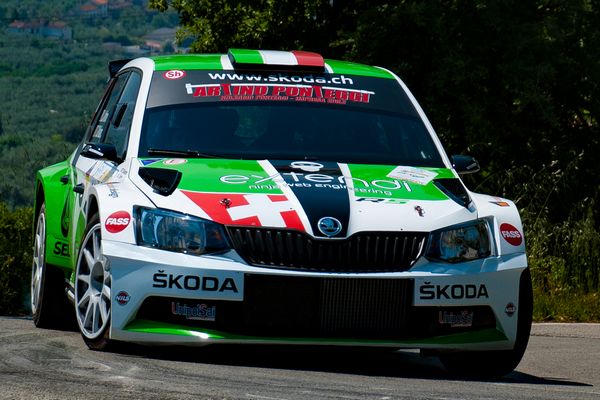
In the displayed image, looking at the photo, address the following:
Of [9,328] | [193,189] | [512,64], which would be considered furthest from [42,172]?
[512,64]

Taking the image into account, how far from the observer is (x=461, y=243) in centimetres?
705

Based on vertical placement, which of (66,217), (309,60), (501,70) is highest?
(309,60)

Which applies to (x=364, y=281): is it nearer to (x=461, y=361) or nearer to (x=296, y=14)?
(x=461, y=361)

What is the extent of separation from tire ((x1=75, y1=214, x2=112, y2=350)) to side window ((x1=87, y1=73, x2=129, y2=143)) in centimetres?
162

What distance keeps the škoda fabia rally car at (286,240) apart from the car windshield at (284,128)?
1cm

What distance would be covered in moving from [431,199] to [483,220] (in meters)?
0.28

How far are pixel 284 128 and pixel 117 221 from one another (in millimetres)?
1460

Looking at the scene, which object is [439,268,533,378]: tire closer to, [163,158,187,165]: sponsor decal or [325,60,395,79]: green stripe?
[163,158,187,165]: sponsor decal

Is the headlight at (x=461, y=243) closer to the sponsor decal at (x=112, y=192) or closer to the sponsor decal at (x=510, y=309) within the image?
the sponsor decal at (x=510, y=309)

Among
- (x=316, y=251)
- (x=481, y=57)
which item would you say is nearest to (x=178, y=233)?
(x=316, y=251)

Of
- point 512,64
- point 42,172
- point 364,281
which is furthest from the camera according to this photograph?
point 512,64

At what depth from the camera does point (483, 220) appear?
723 centimetres

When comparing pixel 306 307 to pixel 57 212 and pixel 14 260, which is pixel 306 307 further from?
pixel 14 260

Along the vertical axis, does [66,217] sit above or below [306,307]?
below
